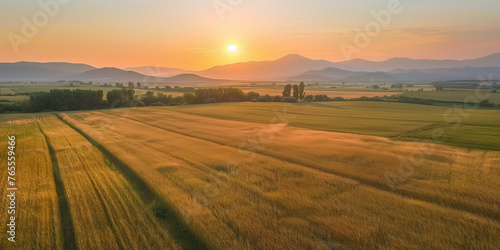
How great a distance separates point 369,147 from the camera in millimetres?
27984

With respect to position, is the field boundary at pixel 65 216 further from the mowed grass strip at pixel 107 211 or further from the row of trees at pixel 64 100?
the row of trees at pixel 64 100

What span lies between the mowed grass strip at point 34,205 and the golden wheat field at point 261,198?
7cm

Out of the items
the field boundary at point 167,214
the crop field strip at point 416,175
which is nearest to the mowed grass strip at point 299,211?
the field boundary at point 167,214

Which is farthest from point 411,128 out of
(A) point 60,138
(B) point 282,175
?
(A) point 60,138

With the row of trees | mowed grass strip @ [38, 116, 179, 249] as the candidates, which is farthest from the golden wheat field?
the row of trees

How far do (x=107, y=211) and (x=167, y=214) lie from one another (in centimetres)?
307

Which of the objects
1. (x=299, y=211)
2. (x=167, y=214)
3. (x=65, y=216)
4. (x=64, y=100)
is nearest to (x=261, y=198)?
(x=299, y=211)

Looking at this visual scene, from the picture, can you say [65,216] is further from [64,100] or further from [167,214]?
[64,100]

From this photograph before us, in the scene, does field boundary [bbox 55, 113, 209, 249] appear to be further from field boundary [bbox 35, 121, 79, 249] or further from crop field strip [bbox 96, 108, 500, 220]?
crop field strip [bbox 96, 108, 500, 220]

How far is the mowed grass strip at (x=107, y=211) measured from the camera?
11.0 meters

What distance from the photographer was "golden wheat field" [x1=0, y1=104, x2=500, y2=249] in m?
11.1

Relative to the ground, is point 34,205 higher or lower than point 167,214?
higher

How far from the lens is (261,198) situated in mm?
15148

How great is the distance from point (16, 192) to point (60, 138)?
2250 centimetres
